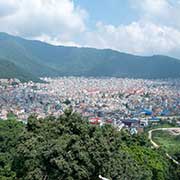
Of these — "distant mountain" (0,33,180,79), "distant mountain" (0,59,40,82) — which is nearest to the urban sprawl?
"distant mountain" (0,59,40,82)

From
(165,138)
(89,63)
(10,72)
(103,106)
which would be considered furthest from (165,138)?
(89,63)

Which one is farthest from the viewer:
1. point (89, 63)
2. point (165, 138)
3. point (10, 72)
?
point (89, 63)

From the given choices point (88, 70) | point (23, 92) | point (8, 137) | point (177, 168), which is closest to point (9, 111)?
point (23, 92)

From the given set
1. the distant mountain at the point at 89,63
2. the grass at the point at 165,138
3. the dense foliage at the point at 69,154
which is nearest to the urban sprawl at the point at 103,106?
the grass at the point at 165,138

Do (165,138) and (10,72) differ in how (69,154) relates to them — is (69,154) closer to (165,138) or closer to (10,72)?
(165,138)

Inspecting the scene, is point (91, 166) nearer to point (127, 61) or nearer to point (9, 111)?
point (9, 111)

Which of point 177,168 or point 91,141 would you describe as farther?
point 177,168

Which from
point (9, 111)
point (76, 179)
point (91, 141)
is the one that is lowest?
point (9, 111)

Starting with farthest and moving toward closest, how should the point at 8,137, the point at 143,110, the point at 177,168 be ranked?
1. the point at 143,110
2. the point at 8,137
3. the point at 177,168
